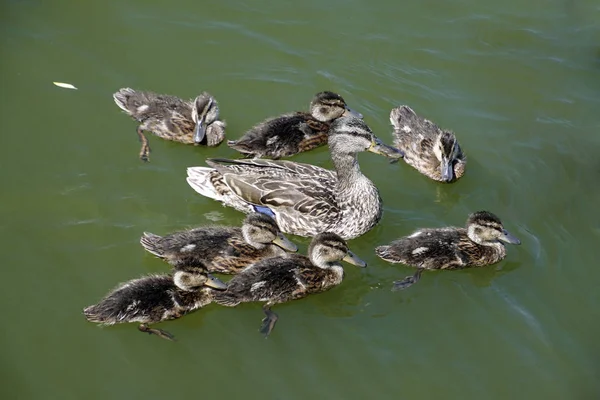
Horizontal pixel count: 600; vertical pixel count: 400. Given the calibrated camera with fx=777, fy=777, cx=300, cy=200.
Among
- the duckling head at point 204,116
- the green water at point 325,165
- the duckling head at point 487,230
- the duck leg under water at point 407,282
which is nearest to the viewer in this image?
the green water at point 325,165

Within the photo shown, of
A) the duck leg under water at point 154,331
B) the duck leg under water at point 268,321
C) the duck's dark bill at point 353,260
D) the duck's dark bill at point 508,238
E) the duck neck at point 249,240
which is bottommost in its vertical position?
the duck leg under water at point 154,331

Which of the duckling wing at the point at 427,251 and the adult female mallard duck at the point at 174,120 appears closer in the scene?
the duckling wing at the point at 427,251

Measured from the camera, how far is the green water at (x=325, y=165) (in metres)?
5.16

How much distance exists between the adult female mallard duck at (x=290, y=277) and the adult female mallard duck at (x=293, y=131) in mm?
1434

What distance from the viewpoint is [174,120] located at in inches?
272

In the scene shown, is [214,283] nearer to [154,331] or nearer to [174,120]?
[154,331]

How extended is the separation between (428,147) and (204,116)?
2031 millimetres

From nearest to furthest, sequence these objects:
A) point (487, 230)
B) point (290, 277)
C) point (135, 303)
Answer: point (135, 303)
point (290, 277)
point (487, 230)

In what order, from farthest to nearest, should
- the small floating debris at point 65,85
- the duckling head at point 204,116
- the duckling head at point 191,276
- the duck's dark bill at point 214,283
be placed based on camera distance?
1. the small floating debris at point 65,85
2. the duckling head at point 204,116
3. the duck's dark bill at point 214,283
4. the duckling head at point 191,276

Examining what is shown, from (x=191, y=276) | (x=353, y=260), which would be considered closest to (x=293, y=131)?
(x=353, y=260)

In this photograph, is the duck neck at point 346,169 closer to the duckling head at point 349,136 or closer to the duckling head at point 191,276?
the duckling head at point 349,136

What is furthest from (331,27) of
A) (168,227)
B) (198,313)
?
(198,313)

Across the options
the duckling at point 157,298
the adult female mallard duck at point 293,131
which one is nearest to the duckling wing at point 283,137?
the adult female mallard duck at point 293,131

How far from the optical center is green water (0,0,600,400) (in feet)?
16.9
